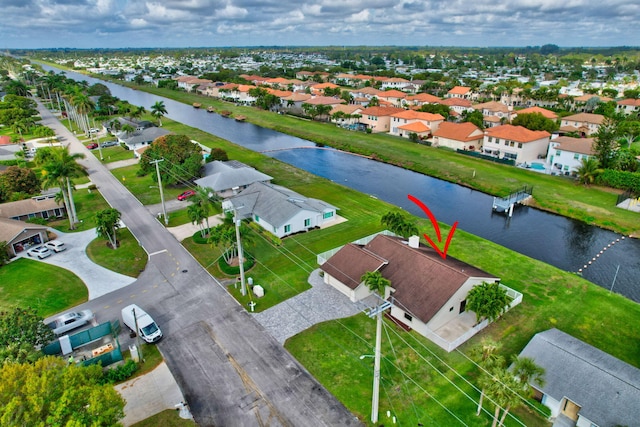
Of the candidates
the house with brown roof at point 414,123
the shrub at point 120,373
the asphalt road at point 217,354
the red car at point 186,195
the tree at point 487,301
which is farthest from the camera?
the house with brown roof at point 414,123

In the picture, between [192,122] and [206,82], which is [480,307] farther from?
[206,82]

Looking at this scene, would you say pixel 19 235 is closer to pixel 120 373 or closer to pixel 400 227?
pixel 120 373

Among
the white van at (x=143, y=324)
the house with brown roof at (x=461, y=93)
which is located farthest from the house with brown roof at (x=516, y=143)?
the house with brown roof at (x=461, y=93)

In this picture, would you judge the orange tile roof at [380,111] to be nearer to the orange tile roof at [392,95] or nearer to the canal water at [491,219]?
the canal water at [491,219]

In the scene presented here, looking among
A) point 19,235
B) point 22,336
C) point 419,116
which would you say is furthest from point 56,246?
point 419,116

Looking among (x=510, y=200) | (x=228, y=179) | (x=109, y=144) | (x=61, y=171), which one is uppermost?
(x=61, y=171)
